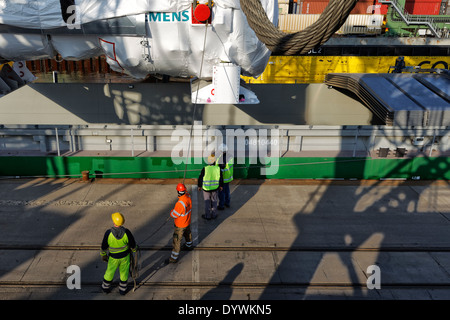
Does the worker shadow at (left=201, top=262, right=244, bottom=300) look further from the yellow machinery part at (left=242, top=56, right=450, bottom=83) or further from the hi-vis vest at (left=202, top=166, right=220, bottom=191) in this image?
the yellow machinery part at (left=242, top=56, right=450, bottom=83)

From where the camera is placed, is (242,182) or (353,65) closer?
(242,182)

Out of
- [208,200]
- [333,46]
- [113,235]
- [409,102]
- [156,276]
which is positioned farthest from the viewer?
[333,46]

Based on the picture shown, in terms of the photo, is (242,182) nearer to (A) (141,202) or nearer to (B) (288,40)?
(A) (141,202)

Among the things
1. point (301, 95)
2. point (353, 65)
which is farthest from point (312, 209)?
point (353, 65)

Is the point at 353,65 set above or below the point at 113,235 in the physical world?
above

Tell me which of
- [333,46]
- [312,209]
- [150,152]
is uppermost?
[333,46]

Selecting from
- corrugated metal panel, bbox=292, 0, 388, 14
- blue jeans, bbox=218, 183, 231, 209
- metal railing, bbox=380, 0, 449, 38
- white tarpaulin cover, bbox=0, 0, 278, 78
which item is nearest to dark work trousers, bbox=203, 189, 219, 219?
blue jeans, bbox=218, 183, 231, 209

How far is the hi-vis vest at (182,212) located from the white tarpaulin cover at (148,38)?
4.18 metres

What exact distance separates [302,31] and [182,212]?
417cm

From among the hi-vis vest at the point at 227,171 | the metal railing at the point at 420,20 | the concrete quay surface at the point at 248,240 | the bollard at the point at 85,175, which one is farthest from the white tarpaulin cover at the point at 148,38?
the metal railing at the point at 420,20

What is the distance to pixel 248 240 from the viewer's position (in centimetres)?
759

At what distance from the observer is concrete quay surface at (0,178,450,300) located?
614cm
